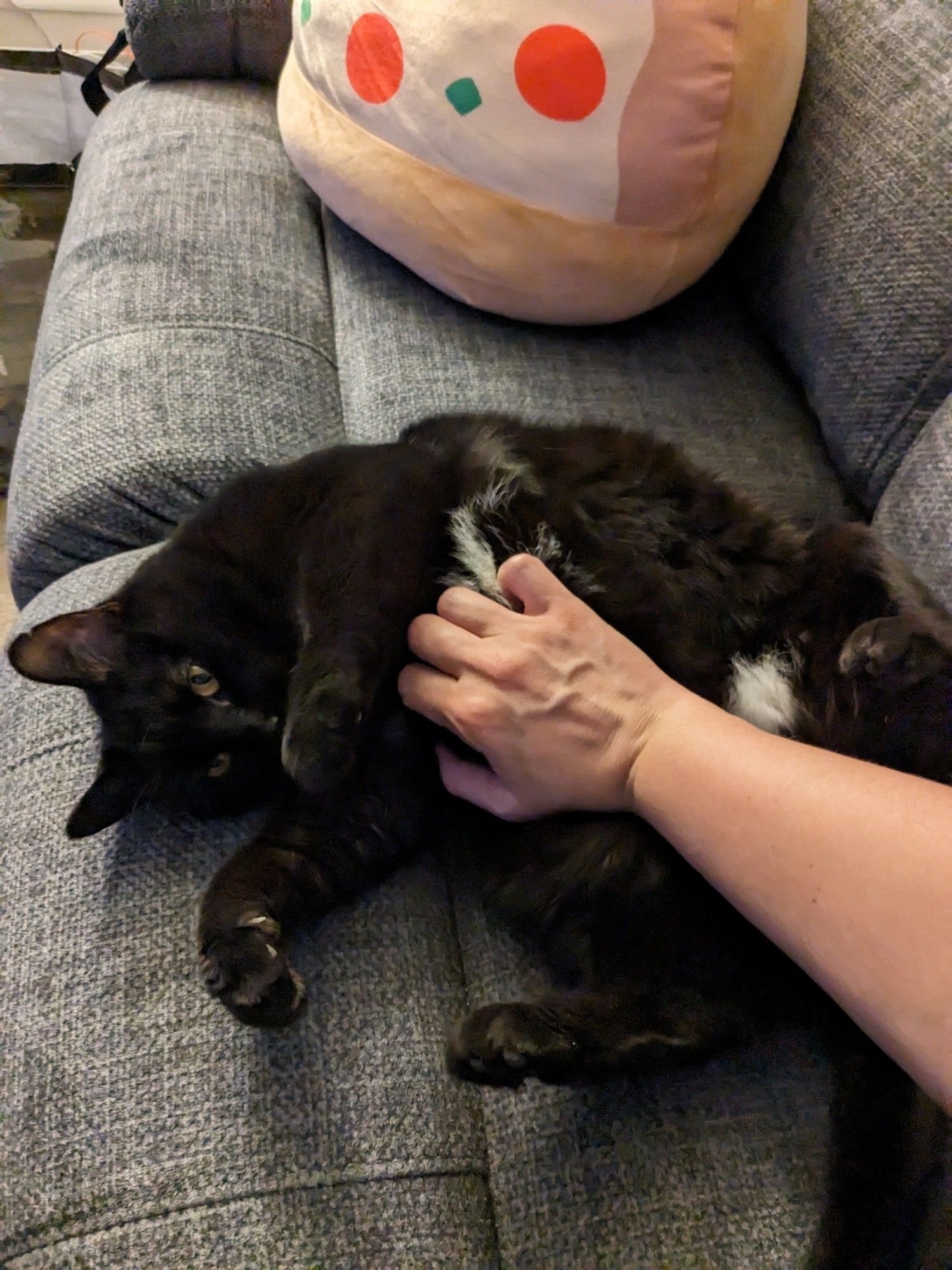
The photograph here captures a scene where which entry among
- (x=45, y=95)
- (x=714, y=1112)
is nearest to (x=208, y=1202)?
(x=714, y=1112)

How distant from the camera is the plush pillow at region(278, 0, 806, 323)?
1300mm

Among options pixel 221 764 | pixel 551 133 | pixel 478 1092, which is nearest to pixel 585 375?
pixel 551 133

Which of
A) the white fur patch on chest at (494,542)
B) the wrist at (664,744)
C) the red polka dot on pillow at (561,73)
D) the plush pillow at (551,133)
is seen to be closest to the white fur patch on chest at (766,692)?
the wrist at (664,744)

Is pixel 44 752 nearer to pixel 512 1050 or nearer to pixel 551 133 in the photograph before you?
pixel 512 1050

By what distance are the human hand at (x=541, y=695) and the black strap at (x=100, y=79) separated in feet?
7.75

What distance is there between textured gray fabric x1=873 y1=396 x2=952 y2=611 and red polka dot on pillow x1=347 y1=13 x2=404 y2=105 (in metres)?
1.08

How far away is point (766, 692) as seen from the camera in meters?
1.00

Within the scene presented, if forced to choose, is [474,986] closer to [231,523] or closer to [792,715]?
[792,715]

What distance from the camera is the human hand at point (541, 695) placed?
89cm

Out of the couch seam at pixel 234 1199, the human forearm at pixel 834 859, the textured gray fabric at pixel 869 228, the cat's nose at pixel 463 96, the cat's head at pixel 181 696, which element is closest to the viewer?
the human forearm at pixel 834 859

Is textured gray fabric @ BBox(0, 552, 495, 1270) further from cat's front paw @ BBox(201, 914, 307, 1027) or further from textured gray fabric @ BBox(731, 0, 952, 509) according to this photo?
textured gray fabric @ BBox(731, 0, 952, 509)

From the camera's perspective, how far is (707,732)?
83 cm

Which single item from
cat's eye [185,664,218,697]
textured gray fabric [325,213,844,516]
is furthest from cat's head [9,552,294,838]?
textured gray fabric [325,213,844,516]

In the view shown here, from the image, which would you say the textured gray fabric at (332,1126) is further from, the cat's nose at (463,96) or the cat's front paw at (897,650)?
the cat's nose at (463,96)
